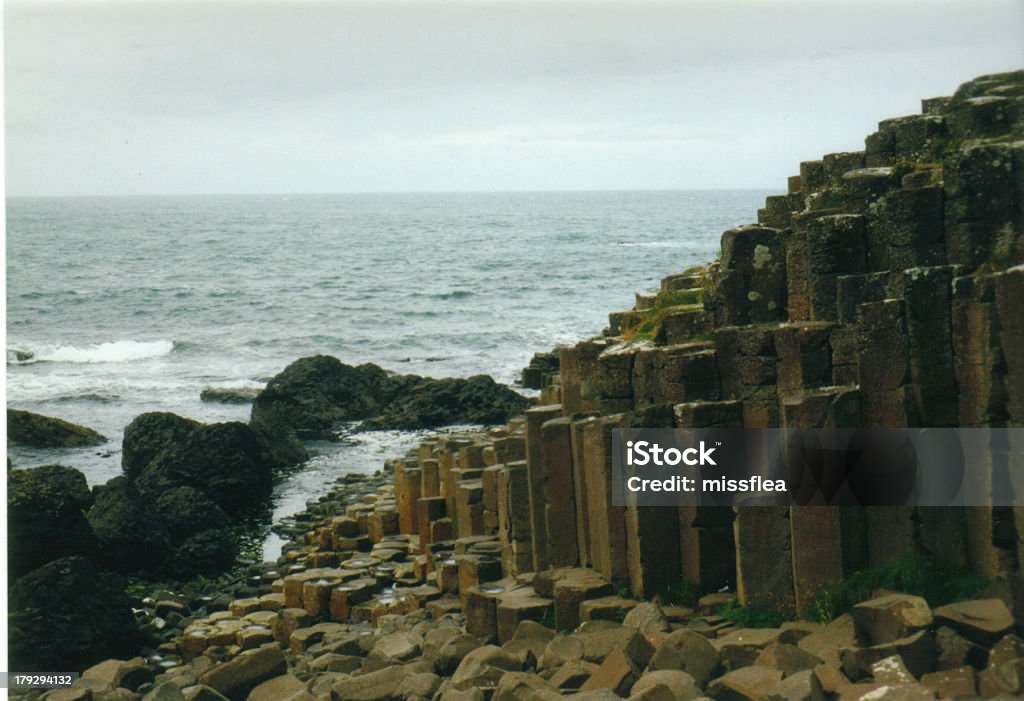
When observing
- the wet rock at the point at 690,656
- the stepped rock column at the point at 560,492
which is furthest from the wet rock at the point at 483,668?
the stepped rock column at the point at 560,492

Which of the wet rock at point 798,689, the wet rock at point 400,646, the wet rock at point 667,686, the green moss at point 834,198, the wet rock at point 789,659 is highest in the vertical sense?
the green moss at point 834,198

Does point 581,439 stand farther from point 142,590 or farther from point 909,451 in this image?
point 142,590

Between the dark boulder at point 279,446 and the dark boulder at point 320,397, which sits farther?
the dark boulder at point 320,397

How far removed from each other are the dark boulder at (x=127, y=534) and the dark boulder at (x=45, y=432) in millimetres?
7046

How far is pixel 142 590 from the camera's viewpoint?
1295 cm

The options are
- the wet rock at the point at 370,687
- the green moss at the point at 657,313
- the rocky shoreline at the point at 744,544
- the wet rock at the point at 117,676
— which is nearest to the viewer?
the rocky shoreline at the point at 744,544

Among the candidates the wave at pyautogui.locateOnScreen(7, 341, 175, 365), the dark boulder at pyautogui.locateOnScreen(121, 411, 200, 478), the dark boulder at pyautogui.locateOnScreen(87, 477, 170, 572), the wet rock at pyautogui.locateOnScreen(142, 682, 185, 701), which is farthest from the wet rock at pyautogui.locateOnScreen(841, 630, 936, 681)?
the wave at pyautogui.locateOnScreen(7, 341, 175, 365)

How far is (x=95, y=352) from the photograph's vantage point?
106 ft

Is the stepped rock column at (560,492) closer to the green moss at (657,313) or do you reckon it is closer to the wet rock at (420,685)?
the green moss at (657,313)

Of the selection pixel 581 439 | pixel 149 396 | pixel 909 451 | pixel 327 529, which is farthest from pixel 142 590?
pixel 149 396

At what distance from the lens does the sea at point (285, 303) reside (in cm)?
2577

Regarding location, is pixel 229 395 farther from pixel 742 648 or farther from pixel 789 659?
pixel 789 659

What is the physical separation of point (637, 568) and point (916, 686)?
279 centimetres

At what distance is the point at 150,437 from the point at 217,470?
157 centimetres
